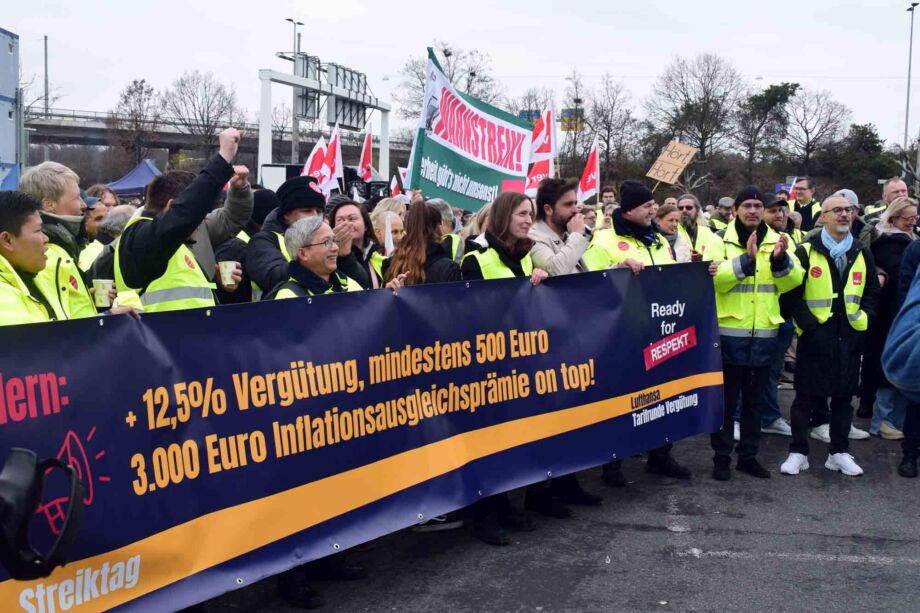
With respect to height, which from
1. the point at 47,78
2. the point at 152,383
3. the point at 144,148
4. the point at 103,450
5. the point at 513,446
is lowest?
the point at 513,446

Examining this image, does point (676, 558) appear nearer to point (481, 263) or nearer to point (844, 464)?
point (481, 263)

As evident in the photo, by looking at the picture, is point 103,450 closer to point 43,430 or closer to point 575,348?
point 43,430

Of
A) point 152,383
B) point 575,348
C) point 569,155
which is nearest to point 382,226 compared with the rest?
point 575,348

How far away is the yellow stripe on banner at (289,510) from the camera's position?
3467 mm

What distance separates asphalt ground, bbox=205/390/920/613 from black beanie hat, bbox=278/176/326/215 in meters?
2.09

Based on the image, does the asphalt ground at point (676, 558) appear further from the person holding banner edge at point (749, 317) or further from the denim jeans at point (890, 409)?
the denim jeans at point (890, 409)

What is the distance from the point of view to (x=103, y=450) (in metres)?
3.37

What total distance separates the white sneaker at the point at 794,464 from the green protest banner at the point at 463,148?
3041mm

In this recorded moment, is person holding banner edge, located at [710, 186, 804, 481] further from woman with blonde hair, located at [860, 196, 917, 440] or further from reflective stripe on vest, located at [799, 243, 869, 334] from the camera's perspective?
woman with blonde hair, located at [860, 196, 917, 440]

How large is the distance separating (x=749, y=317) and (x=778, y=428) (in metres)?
1.95

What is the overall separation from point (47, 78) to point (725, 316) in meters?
76.2

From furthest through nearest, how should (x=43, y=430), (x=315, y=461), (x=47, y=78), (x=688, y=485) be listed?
1. (x=47, y=78)
2. (x=688, y=485)
3. (x=315, y=461)
4. (x=43, y=430)

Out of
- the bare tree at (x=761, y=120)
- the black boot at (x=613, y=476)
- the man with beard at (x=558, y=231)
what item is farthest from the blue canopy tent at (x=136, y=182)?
the bare tree at (x=761, y=120)

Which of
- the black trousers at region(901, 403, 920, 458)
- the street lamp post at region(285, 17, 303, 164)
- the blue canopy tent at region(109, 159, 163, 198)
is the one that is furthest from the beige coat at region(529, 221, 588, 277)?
the street lamp post at region(285, 17, 303, 164)
